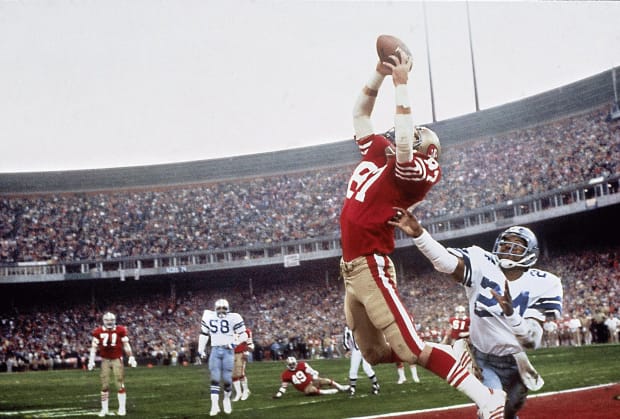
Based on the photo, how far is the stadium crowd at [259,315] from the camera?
31.4 metres

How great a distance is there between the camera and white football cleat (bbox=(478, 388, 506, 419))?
4676mm

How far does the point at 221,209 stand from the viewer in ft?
142

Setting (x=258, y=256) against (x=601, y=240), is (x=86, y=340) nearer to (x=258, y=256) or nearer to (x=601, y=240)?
(x=258, y=256)

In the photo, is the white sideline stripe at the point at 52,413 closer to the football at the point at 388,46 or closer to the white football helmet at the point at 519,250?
the white football helmet at the point at 519,250

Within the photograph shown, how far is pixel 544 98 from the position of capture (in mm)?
35406

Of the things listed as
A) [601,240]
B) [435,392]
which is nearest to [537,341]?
[435,392]

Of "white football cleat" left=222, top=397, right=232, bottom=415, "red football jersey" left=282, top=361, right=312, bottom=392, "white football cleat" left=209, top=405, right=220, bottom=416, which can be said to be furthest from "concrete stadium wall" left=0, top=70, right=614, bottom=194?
"white football cleat" left=209, top=405, right=220, bottom=416

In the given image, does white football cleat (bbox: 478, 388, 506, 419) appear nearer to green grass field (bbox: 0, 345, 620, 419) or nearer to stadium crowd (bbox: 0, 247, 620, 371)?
green grass field (bbox: 0, 345, 620, 419)

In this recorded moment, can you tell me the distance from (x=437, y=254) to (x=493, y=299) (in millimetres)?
534

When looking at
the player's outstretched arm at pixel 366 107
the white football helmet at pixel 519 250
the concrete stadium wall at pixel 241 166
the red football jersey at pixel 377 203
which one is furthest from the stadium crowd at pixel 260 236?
the red football jersey at pixel 377 203

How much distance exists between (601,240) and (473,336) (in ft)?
95.2

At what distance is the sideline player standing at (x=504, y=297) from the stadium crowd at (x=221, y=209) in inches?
1183

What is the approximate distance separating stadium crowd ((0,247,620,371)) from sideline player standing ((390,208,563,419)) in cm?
2541

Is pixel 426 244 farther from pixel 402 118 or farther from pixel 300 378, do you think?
pixel 300 378
